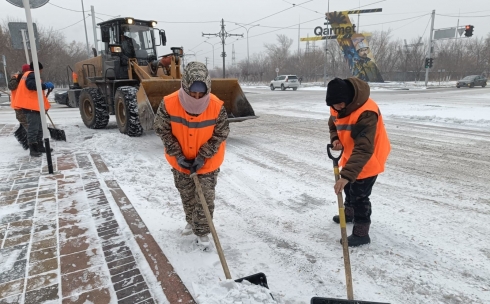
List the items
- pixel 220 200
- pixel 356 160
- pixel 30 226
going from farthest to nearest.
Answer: pixel 220 200 < pixel 30 226 < pixel 356 160

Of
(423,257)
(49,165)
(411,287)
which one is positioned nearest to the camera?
(411,287)

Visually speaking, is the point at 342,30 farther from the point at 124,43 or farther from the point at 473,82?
the point at 124,43

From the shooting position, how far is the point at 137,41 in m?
8.89

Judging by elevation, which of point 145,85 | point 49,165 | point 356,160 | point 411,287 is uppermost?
point 145,85

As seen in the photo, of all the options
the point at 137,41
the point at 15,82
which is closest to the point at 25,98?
the point at 15,82

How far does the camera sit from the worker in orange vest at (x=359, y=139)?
2637 mm

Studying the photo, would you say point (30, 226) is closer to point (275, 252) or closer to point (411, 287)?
point (275, 252)

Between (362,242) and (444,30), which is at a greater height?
(444,30)

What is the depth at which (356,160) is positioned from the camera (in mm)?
2619

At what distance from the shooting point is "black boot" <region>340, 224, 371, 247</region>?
3.04m

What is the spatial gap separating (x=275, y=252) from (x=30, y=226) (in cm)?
254

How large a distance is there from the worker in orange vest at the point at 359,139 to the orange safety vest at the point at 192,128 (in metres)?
1.01

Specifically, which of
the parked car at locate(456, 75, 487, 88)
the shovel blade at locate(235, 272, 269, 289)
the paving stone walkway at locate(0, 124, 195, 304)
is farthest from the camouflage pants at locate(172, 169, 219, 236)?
the parked car at locate(456, 75, 487, 88)

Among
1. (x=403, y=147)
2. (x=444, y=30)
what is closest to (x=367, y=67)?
(x=444, y=30)
